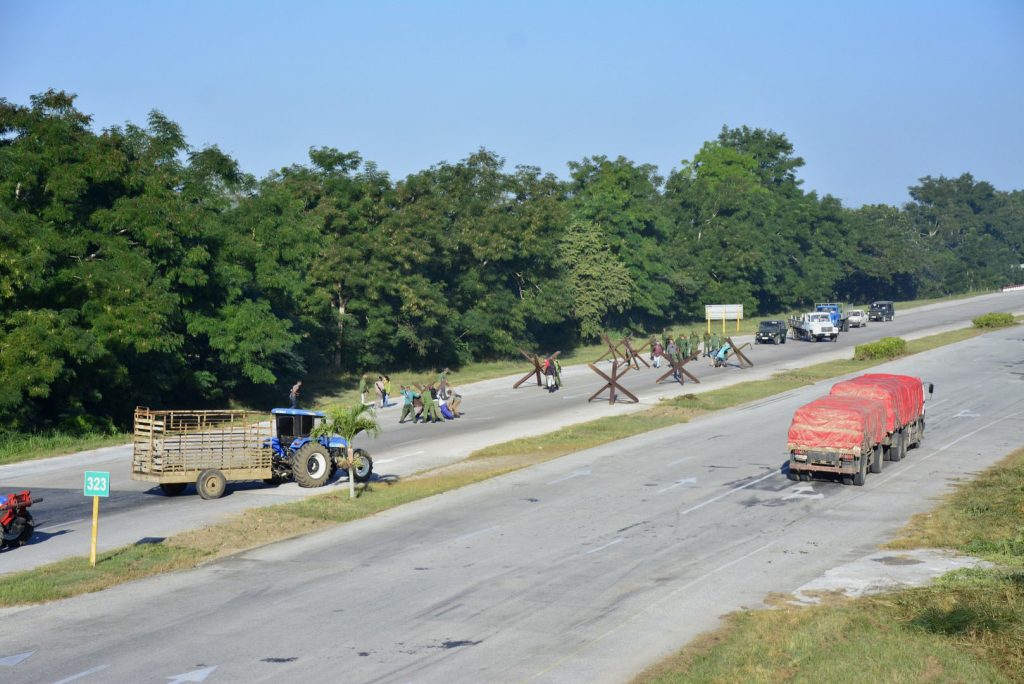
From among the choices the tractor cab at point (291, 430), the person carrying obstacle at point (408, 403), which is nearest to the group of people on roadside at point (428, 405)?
the person carrying obstacle at point (408, 403)

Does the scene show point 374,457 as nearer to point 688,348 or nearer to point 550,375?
point 550,375

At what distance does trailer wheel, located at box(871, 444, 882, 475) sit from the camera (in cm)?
3275

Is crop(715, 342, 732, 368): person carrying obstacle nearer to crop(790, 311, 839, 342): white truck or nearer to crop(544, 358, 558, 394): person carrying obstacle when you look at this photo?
crop(544, 358, 558, 394): person carrying obstacle

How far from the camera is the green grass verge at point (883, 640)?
50.2 ft

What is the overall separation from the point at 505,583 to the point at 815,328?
6998cm

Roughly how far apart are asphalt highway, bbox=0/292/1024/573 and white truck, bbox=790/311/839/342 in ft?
30.4

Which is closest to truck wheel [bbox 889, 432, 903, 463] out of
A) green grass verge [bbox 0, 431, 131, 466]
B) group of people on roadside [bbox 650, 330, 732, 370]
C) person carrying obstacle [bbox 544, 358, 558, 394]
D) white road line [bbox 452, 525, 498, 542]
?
white road line [bbox 452, 525, 498, 542]

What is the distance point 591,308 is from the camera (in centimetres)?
8981

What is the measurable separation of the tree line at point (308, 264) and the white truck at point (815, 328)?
15.1m

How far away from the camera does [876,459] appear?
1294 inches

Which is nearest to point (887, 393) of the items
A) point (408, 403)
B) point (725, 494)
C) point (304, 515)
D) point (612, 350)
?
point (725, 494)

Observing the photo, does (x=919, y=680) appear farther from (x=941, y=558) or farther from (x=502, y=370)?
(x=502, y=370)

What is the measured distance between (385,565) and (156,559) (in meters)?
4.94

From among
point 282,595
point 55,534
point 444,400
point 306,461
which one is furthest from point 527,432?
point 282,595
